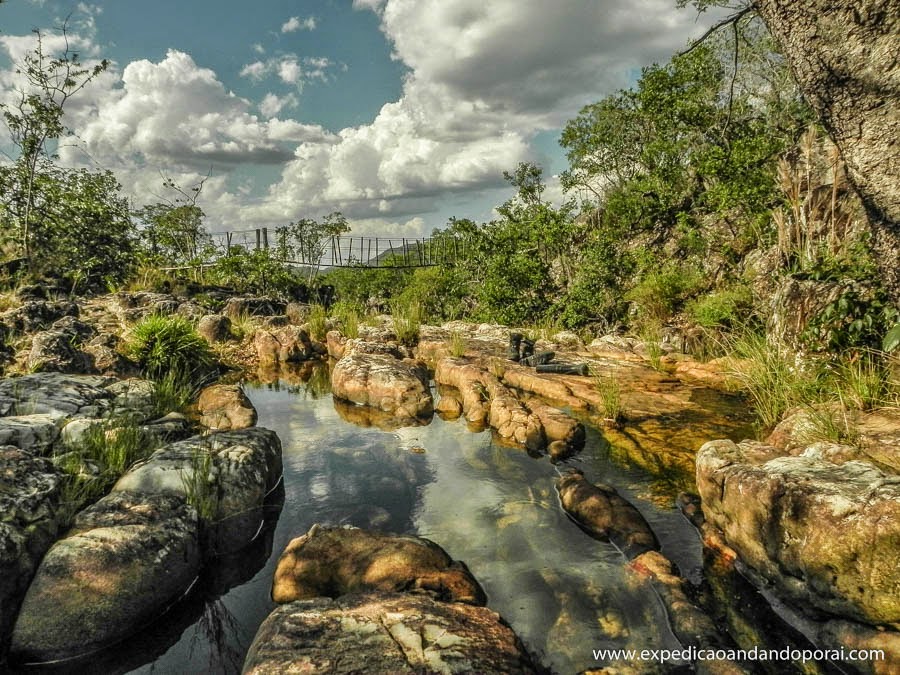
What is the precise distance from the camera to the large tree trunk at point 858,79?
6.05 feet

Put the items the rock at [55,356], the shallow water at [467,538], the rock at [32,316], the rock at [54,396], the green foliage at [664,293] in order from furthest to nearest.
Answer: the green foliage at [664,293]
the rock at [32,316]
the rock at [55,356]
the rock at [54,396]
the shallow water at [467,538]

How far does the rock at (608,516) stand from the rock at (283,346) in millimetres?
6813

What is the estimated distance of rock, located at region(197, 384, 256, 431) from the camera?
503cm

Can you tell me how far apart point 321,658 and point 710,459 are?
105 inches

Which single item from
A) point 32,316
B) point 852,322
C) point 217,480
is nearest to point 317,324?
point 32,316

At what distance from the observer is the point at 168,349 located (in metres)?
6.84

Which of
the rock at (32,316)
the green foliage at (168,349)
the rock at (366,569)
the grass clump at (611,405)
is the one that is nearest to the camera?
the rock at (366,569)

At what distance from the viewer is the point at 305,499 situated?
3.87 meters

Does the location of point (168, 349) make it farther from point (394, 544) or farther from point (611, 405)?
point (611, 405)

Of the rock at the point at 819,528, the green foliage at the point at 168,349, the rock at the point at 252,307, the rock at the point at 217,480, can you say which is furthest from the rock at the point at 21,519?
the rock at the point at 252,307

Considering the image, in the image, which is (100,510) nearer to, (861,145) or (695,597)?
(695,597)

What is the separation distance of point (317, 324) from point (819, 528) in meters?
9.90

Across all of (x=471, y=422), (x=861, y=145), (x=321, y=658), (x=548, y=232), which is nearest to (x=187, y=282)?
(x=548, y=232)

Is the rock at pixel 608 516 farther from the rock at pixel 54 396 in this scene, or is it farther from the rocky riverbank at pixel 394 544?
the rock at pixel 54 396
